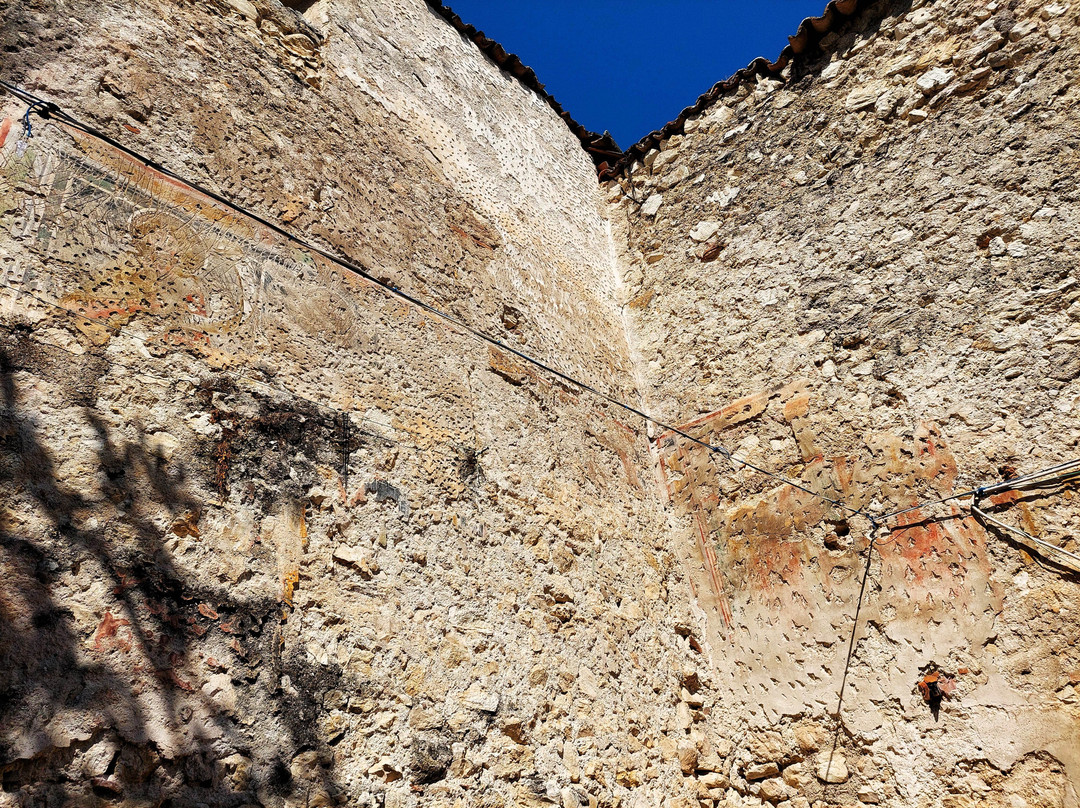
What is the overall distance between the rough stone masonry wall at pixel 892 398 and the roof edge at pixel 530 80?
1.47 m

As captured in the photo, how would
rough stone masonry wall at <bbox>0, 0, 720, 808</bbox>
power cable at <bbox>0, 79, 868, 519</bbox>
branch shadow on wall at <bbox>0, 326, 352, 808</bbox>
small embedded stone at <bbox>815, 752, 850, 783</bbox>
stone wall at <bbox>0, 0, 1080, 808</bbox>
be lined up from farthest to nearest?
small embedded stone at <bbox>815, 752, 850, 783</bbox>, power cable at <bbox>0, 79, 868, 519</bbox>, stone wall at <bbox>0, 0, 1080, 808</bbox>, rough stone masonry wall at <bbox>0, 0, 720, 808</bbox>, branch shadow on wall at <bbox>0, 326, 352, 808</bbox>

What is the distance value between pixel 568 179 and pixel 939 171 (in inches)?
97.2

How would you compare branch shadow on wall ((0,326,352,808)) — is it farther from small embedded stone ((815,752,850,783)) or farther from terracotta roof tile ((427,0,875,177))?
terracotta roof tile ((427,0,875,177))

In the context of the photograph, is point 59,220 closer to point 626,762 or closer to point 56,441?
point 56,441

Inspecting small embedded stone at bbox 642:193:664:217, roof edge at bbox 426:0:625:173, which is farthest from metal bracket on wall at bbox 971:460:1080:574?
roof edge at bbox 426:0:625:173

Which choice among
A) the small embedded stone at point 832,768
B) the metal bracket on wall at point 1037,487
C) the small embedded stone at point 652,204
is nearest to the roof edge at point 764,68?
the small embedded stone at point 652,204

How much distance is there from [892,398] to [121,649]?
3.29 m

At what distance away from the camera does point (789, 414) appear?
372cm

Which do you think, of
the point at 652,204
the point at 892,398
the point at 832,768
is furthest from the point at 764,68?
the point at 832,768

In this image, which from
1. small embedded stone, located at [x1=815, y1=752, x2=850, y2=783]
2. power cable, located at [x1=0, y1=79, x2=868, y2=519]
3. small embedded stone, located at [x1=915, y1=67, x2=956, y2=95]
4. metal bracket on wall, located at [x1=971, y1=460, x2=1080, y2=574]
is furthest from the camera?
small embedded stone, located at [x1=915, y1=67, x2=956, y2=95]

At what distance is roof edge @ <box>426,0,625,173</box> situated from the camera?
4.64m

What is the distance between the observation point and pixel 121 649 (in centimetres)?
166

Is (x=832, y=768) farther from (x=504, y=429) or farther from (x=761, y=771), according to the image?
(x=504, y=429)

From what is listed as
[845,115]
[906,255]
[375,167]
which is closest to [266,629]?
[375,167]
